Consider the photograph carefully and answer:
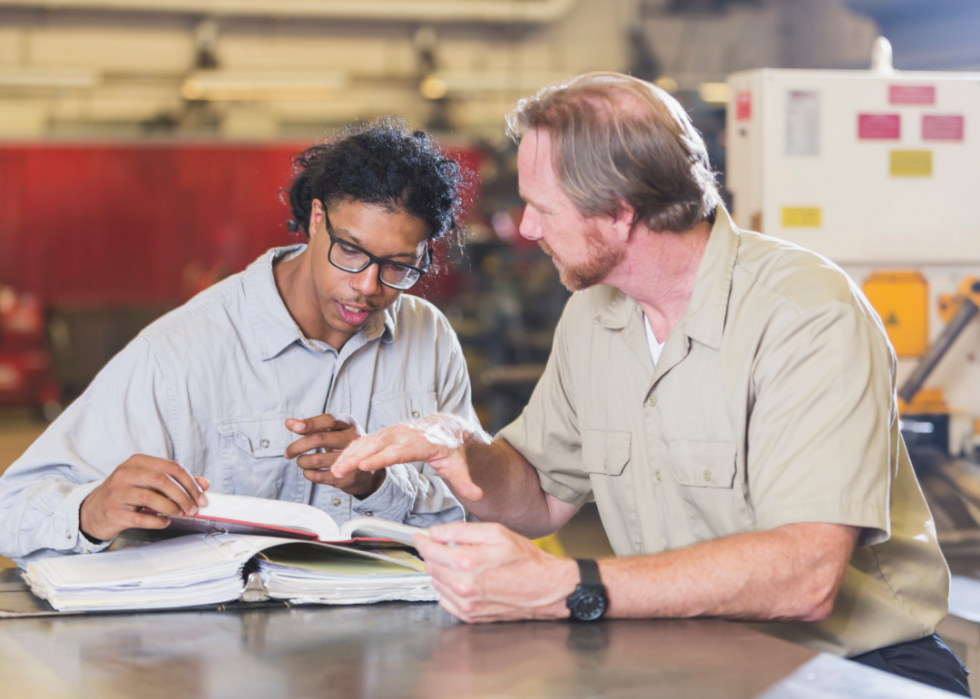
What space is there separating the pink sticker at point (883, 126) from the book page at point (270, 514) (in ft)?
7.92

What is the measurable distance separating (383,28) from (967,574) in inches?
339

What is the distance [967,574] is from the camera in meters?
2.72

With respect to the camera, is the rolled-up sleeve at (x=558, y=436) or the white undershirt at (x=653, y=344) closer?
the white undershirt at (x=653, y=344)

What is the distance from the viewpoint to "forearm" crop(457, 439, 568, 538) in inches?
63.0

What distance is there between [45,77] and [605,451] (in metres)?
9.17

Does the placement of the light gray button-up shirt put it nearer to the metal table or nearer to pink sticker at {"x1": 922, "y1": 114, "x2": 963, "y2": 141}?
the metal table

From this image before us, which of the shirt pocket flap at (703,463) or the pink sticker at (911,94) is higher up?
the pink sticker at (911,94)

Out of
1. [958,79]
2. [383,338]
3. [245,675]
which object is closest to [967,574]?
[958,79]

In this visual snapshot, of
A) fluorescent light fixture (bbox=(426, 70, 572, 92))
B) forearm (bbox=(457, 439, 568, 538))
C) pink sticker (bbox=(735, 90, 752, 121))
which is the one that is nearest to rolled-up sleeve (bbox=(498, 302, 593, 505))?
forearm (bbox=(457, 439, 568, 538))

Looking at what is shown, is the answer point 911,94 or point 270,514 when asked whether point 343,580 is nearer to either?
point 270,514

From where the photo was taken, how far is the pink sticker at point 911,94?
297 cm

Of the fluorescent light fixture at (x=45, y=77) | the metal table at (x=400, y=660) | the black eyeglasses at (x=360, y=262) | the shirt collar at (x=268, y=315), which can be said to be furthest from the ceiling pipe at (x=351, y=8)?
the metal table at (x=400, y=660)

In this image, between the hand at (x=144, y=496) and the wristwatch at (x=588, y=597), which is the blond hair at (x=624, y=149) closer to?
the wristwatch at (x=588, y=597)

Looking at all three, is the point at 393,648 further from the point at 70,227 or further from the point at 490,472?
the point at 70,227
